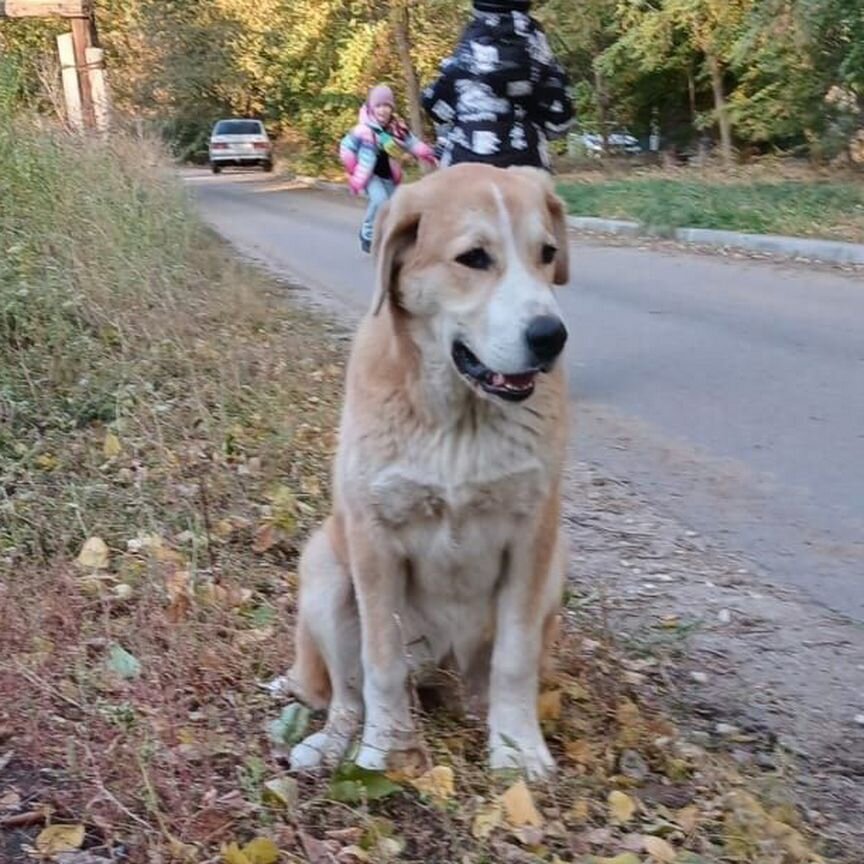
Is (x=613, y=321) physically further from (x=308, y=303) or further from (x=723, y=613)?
(x=723, y=613)

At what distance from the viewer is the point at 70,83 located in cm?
1151

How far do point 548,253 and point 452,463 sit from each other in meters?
0.61

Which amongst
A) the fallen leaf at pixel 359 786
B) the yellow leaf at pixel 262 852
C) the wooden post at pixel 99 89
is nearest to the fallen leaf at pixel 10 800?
the yellow leaf at pixel 262 852

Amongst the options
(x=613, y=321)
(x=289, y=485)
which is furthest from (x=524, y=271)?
(x=613, y=321)

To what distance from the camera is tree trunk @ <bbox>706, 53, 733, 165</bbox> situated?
Result: 85.0ft

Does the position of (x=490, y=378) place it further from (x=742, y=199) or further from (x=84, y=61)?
(x=742, y=199)

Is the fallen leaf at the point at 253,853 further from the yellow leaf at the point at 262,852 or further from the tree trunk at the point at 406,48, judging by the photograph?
the tree trunk at the point at 406,48

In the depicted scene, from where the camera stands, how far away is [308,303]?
467 inches

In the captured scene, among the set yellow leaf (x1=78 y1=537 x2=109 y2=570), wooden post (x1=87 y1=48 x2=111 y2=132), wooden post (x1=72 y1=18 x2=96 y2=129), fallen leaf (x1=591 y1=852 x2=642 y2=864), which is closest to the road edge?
wooden post (x1=87 y1=48 x2=111 y2=132)

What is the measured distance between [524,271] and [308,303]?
8.86m

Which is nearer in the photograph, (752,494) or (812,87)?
(752,494)

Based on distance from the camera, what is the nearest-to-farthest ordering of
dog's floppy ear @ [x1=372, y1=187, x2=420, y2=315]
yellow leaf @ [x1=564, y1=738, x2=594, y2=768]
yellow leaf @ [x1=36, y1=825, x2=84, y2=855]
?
yellow leaf @ [x1=36, y1=825, x2=84, y2=855], dog's floppy ear @ [x1=372, y1=187, x2=420, y2=315], yellow leaf @ [x1=564, y1=738, x2=594, y2=768]

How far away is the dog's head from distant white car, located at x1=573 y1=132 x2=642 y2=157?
1166 inches

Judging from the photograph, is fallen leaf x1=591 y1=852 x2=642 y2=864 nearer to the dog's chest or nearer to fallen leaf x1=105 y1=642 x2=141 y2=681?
the dog's chest
